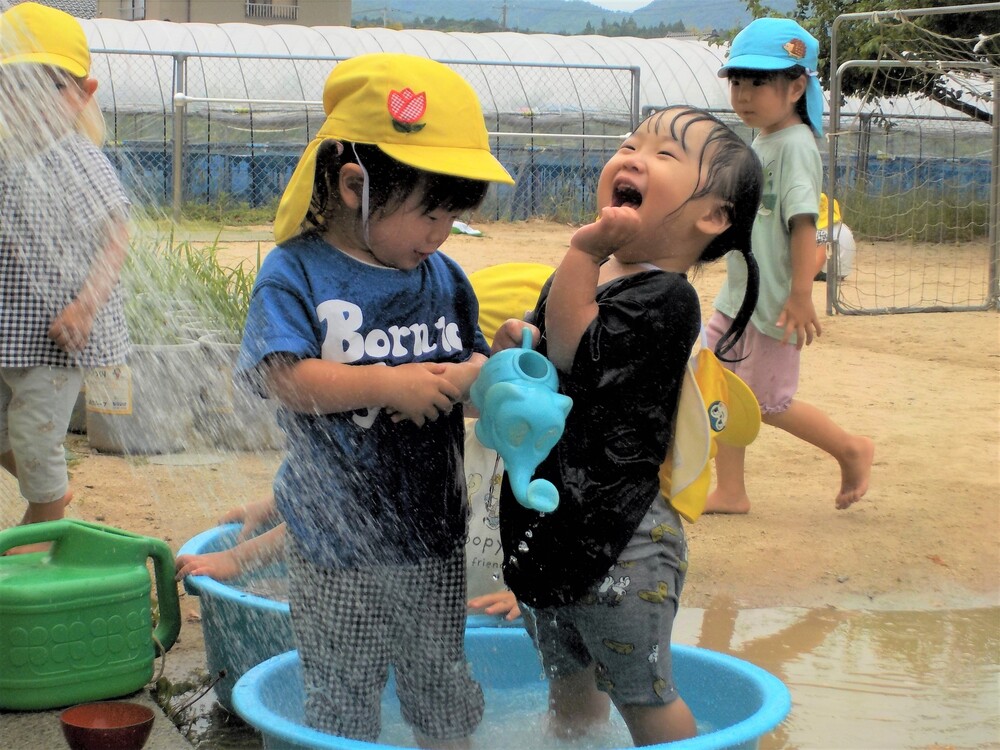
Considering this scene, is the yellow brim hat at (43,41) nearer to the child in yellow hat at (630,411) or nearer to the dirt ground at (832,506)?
the dirt ground at (832,506)

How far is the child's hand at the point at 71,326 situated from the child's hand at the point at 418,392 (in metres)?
1.69

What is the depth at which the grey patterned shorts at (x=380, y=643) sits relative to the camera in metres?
2.09

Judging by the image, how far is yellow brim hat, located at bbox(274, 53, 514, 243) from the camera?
2.01 m

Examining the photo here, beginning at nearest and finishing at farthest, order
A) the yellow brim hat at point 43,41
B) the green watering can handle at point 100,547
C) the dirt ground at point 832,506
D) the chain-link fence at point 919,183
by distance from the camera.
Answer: the green watering can handle at point 100,547
the yellow brim hat at point 43,41
the dirt ground at point 832,506
the chain-link fence at point 919,183

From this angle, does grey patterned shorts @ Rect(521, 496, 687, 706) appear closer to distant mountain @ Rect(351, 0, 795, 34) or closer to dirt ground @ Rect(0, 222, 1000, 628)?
dirt ground @ Rect(0, 222, 1000, 628)

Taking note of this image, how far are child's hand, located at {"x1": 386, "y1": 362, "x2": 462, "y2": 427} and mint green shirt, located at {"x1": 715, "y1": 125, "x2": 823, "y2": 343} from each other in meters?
2.49

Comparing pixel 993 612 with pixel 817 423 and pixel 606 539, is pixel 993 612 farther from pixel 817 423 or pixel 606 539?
pixel 606 539

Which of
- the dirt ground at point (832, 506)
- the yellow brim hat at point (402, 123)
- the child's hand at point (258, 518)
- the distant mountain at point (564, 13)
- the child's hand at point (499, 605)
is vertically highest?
the distant mountain at point (564, 13)

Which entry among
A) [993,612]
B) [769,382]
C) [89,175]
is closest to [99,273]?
[89,175]

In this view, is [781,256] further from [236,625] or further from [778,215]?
[236,625]

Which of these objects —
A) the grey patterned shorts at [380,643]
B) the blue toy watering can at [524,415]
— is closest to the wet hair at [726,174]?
the blue toy watering can at [524,415]

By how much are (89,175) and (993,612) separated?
2.92m

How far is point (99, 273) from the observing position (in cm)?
346

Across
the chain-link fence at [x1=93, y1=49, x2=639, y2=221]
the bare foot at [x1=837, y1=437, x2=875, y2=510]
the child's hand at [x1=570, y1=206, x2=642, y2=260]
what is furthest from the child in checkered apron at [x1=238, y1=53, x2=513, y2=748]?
the chain-link fence at [x1=93, y1=49, x2=639, y2=221]
